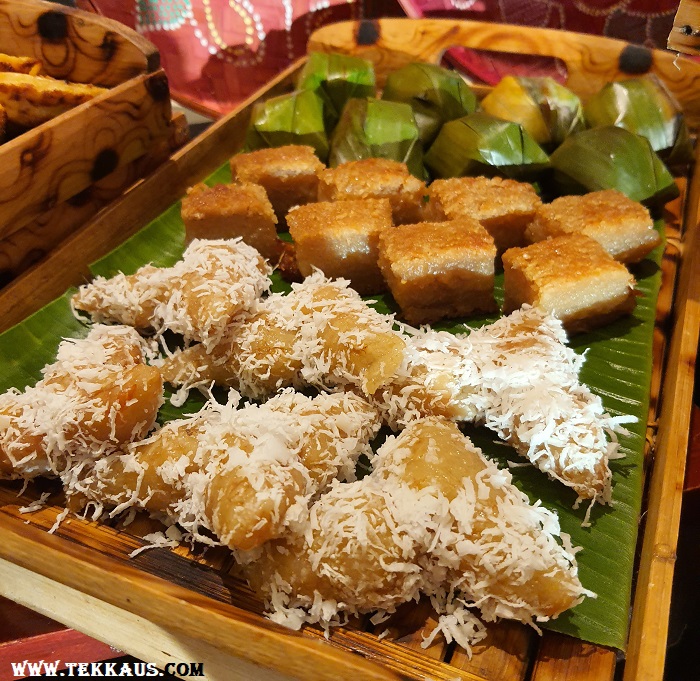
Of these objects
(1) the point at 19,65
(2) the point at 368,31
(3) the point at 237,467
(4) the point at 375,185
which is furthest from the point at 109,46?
(3) the point at 237,467

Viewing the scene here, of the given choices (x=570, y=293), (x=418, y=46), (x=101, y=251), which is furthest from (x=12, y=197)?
(x=418, y=46)

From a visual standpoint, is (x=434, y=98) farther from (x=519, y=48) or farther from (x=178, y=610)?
(x=178, y=610)

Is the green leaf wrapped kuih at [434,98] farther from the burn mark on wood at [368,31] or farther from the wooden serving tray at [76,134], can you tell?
the wooden serving tray at [76,134]

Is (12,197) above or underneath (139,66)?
underneath

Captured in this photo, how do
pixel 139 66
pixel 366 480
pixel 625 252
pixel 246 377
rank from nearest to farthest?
pixel 366 480, pixel 246 377, pixel 625 252, pixel 139 66

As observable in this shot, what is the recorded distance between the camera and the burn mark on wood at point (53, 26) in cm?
303

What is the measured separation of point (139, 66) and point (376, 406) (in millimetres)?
2384

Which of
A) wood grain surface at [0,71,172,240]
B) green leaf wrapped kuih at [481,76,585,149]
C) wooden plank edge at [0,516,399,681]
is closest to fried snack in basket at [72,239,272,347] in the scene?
wood grain surface at [0,71,172,240]

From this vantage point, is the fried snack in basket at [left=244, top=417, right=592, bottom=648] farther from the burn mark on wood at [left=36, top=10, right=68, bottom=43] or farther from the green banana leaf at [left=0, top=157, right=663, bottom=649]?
the burn mark on wood at [left=36, top=10, right=68, bottom=43]

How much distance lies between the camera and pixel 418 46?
4078 mm

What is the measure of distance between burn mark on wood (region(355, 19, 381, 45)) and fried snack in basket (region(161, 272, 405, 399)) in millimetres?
2710

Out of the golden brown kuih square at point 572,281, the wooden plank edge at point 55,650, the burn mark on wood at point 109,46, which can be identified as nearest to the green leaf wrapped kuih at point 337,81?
the burn mark on wood at point 109,46

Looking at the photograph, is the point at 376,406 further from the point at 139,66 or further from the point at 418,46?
the point at 418,46

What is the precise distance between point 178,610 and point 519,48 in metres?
3.98
